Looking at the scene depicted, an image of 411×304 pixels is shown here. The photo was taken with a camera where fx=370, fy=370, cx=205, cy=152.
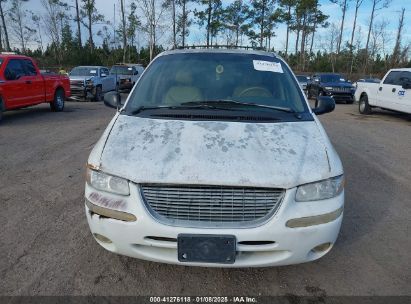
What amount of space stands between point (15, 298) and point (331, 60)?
5446cm

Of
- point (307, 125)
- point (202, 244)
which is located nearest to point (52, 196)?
point (202, 244)

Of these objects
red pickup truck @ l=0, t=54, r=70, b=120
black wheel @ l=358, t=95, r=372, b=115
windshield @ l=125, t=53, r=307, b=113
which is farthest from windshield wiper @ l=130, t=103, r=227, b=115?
black wheel @ l=358, t=95, r=372, b=115

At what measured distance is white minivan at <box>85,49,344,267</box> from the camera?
8.13ft

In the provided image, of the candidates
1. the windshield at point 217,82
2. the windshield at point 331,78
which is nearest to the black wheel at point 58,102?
the windshield at point 217,82

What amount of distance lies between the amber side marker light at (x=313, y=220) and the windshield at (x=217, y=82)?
1245 millimetres

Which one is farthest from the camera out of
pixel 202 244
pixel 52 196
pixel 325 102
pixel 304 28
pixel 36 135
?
pixel 304 28

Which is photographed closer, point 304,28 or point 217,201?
point 217,201

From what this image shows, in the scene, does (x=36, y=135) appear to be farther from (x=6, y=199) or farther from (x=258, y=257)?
(x=258, y=257)

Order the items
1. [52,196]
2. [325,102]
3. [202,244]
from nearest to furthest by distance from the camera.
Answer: [202,244]
[325,102]
[52,196]

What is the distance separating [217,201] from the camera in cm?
249

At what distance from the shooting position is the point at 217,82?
3.81 m

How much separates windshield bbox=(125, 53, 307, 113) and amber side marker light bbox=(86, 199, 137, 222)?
3.55ft

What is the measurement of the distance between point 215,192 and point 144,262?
1.11 m

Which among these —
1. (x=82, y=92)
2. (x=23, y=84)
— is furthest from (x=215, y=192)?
(x=82, y=92)
